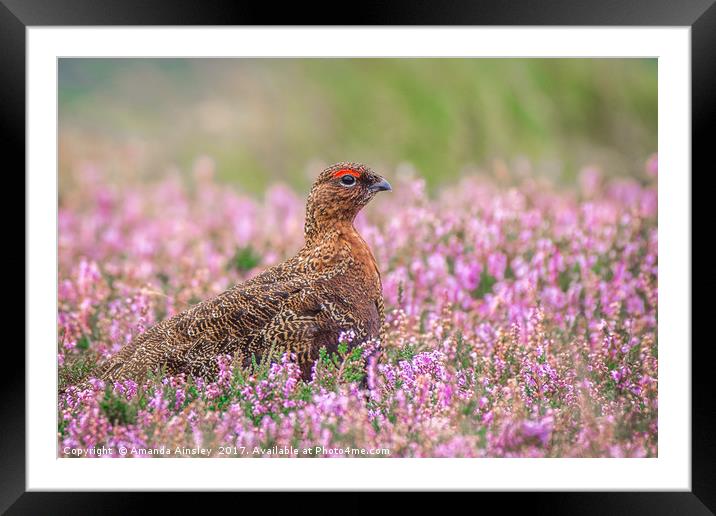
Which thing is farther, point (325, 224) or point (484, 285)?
point (484, 285)

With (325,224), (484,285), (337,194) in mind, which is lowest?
(484,285)

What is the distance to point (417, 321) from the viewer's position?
6.27 meters

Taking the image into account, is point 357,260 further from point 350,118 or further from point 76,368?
point 350,118

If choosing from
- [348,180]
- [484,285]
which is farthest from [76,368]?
[484,285]

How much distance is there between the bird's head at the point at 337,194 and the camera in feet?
18.3

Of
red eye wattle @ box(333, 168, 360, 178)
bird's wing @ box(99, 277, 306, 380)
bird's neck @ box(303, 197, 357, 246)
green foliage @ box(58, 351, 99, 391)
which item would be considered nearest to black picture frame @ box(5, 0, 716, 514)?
green foliage @ box(58, 351, 99, 391)

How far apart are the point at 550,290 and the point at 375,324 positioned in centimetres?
176

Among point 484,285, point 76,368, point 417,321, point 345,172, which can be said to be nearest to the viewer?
point 76,368

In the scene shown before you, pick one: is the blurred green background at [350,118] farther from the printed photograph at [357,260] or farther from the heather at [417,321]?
the heather at [417,321]

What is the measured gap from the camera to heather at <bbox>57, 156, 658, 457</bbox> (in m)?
4.77

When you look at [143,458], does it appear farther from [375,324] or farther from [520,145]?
[520,145]

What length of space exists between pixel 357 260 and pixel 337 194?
0.43 metres
